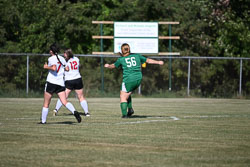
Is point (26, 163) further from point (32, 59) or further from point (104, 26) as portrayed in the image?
point (104, 26)

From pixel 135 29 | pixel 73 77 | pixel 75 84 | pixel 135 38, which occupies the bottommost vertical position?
pixel 75 84

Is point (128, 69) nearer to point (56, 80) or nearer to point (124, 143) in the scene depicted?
point (56, 80)

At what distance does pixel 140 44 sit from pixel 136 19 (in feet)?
15.1

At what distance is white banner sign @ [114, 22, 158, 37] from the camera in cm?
3278

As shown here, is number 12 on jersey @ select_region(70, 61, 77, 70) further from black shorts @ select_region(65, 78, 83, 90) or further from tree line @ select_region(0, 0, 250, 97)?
tree line @ select_region(0, 0, 250, 97)

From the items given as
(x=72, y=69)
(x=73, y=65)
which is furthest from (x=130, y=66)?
(x=72, y=69)

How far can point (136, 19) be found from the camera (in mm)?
37031

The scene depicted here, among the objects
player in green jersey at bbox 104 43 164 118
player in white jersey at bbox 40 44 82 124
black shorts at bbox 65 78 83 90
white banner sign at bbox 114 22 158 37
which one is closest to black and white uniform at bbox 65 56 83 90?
black shorts at bbox 65 78 83 90

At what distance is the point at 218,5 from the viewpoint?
131ft

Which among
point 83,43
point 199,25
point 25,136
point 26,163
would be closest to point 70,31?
point 83,43

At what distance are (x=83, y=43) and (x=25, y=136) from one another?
26776 millimetres

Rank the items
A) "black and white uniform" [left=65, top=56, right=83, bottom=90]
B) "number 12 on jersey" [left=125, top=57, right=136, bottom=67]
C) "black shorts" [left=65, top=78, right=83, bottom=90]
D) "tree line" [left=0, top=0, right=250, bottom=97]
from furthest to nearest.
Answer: "tree line" [left=0, top=0, right=250, bottom=97], "black shorts" [left=65, top=78, right=83, bottom=90], "black and white uniform" [left=65, top=56, right=83, bottom=90], "number 12 on jersey" [left=125, top=57, right=136, bottom=67]

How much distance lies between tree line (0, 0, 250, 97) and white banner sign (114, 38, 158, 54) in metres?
1.03

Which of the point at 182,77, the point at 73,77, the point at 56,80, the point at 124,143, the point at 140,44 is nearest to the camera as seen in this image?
the point at 124,143
